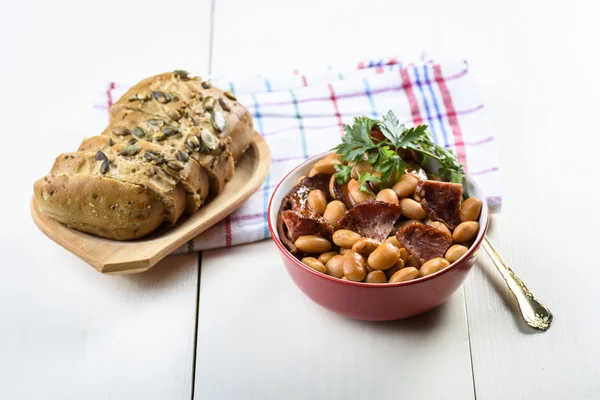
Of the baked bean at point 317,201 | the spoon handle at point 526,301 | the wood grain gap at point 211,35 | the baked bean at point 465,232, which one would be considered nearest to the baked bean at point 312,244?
the baked bean at point 317,201

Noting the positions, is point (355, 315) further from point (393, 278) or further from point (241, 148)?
point (241, 148)

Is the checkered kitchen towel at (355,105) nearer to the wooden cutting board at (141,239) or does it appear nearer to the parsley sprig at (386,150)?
the wooden cutting board at (141,239)

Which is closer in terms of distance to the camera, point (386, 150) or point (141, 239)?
point (386, 150)

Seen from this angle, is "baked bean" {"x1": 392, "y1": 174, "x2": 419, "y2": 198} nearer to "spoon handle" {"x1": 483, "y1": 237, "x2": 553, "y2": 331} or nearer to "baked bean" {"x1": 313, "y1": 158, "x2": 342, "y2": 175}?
"baked bean" {"x1": 313, "y1": 158, "x2": 342, "y2": 175}

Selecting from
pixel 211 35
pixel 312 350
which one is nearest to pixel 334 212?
pixel 312 350

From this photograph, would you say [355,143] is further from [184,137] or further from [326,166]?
[184,137]

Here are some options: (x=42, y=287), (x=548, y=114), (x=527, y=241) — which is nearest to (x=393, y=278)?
(x=527, y=241)
